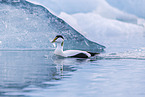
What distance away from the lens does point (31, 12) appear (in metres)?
40.2

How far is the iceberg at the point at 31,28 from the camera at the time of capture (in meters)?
32.0

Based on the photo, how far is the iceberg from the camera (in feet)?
105

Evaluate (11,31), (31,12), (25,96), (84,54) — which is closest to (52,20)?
(31,12)

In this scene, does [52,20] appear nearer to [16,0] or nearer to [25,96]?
[16,0]

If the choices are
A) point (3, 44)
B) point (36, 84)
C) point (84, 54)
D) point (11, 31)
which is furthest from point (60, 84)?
point (11, 31)

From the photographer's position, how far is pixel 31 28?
38.2 meters

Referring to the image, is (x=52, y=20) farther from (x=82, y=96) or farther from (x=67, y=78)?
(x=82, y=96)

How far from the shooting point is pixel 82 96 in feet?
23.0

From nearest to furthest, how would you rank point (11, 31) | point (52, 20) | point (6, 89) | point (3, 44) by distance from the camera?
point (6, 89) → point (3, 44) → point (11, 31) → point (52, 20)

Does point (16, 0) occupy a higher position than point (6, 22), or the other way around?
point (16, 0)

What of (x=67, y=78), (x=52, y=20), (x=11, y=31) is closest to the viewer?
(x=67, y=78)

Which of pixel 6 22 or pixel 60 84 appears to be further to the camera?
pixel 6 22

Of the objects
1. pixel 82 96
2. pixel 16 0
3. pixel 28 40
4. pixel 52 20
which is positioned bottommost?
pixel 82 96

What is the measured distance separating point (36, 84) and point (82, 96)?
1.78 meters
